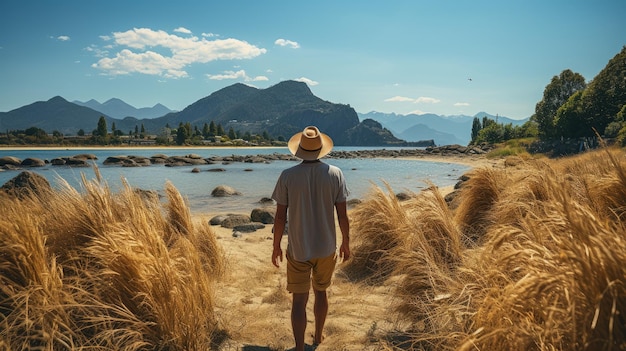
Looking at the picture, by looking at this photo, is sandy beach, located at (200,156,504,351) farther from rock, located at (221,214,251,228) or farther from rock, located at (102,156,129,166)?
rock, located at (102,156,129,166)

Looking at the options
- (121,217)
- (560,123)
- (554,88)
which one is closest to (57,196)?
(121,217)

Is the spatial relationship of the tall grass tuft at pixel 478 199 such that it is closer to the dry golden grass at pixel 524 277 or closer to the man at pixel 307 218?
the dry golden grass at pixel 524 277

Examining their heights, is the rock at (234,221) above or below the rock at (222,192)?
above

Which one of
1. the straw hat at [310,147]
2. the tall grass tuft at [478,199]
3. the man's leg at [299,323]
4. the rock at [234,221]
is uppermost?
the straw hat at [310,147]

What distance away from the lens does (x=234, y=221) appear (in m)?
9.73

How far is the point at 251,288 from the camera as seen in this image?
486cm

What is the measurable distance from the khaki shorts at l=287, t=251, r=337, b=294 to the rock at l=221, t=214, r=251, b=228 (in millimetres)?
6455

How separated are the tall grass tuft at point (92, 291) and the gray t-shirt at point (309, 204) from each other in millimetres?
1061

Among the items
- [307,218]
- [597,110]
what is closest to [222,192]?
[307,218]

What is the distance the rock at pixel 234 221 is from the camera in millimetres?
9518

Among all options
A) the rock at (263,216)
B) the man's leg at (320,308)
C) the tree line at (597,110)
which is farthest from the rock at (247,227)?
the tree line at (597,110)

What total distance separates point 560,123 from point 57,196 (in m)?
52.0

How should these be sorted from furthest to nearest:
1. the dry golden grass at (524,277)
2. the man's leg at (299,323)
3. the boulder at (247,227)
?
the boulder at (247,227), the man's leg at (299,323), the dry golden grass at (524,277)

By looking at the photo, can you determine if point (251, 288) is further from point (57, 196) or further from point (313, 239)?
point (57, 196)
